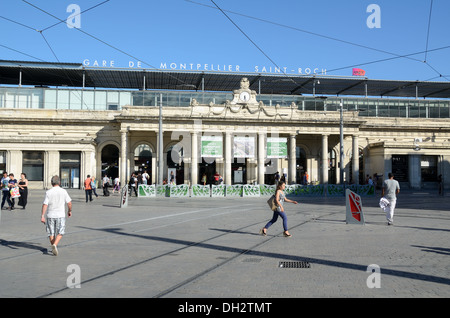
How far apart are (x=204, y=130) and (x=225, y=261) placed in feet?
135

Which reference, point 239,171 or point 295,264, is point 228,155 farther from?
point 295,264

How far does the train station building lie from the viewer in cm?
4747

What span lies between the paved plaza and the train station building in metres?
31.0

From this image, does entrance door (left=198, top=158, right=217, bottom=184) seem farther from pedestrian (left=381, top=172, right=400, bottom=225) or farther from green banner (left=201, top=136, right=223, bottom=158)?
pedestrian (left=381, top=172, right=400, bottom=225)

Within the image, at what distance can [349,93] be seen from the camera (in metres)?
63.3

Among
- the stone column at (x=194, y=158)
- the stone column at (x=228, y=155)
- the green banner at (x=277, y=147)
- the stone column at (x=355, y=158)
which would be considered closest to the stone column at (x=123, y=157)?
the stone column at (x=194, y=158)

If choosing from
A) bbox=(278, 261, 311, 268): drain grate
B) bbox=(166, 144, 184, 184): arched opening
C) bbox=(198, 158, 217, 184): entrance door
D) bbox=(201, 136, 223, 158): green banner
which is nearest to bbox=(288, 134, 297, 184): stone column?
bbox=(198, 158, 217, 184): entrance door

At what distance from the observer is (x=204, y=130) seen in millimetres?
50281

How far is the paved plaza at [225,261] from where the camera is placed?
697 cm

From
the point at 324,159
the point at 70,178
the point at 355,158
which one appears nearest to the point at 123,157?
the point at 70,178

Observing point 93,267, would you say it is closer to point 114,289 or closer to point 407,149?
point 114,289

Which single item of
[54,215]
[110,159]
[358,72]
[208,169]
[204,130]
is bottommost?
[54,215]

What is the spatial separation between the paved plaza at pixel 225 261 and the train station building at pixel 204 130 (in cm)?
3099

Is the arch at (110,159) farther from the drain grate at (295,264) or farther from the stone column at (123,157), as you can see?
the drain grate at (295,264)
